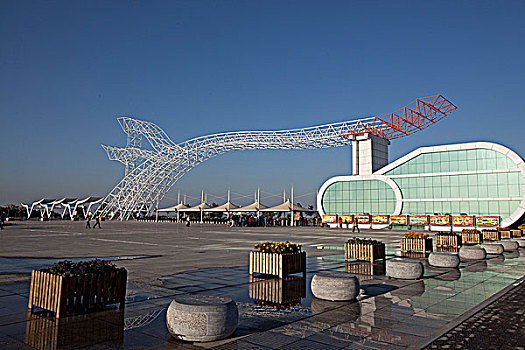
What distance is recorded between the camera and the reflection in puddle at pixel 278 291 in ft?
28.1

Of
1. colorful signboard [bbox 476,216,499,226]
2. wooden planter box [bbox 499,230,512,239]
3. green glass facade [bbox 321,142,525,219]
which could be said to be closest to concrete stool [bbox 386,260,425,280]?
wooden planter box [bbox 499,230,512,239]

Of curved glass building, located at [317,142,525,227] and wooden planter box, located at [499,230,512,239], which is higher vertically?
curved glass building, located at [317,142,525,227]

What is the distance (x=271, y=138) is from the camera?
233 ft

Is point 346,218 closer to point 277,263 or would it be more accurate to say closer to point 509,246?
point 509,246

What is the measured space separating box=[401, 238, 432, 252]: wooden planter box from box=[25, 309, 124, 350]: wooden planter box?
16.6 metres

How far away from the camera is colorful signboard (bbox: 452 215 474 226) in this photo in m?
49.2

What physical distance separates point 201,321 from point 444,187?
5278 cm

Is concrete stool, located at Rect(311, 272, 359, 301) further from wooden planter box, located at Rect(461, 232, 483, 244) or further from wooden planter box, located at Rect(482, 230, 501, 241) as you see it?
wooden planter box, located at Rect(482, 230, 501, 241)

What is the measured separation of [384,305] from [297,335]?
3086 millimetres

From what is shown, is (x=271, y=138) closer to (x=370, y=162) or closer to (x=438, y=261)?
(x=370, y=162)

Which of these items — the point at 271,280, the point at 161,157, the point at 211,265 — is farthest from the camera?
the point at 161,157

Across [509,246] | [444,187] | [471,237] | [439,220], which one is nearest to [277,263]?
[509,246]

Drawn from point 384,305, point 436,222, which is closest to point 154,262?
point 384,305

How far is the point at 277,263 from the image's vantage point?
1153 centimetres
